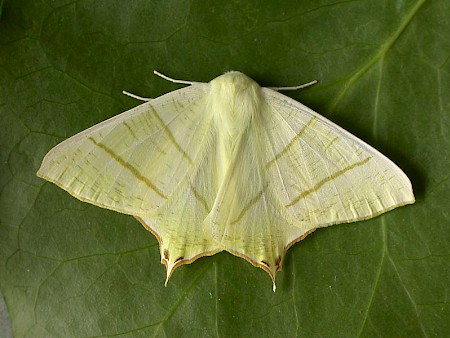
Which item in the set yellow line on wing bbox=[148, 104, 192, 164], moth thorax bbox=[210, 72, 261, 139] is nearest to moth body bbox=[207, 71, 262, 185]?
moth thorax bbox=[210, 72, 261, 139]

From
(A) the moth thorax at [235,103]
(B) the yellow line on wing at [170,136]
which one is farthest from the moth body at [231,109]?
(B) the yellow line on wing at [170,136]

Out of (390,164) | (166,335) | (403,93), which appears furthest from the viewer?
(166,335)

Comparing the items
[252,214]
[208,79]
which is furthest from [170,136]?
[252,214]

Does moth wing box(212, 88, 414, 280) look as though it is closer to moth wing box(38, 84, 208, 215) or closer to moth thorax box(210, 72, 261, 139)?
moth thorax box(210, 72, 261, 139)

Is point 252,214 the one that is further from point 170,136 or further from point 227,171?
point 170,136

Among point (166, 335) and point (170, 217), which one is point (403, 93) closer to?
point (170, 217)

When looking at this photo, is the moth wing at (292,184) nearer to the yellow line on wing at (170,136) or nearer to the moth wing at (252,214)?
the moth wing at (252,214)

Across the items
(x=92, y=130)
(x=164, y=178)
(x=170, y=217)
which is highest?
(x=92, y=130)

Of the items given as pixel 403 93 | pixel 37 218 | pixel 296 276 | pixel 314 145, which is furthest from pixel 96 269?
pixel 403 93
